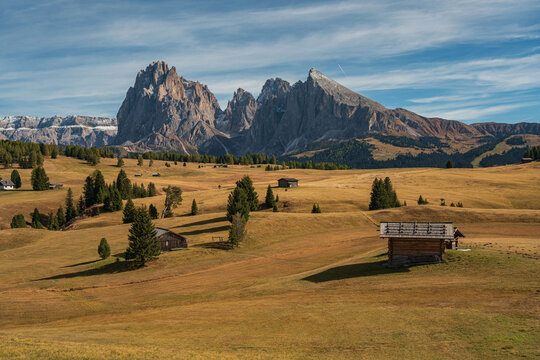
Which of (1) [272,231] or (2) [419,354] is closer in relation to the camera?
(2) [419,354]

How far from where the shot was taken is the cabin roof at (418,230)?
46.0 meters

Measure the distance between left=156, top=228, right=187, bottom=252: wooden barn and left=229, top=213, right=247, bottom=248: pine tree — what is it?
9.02m

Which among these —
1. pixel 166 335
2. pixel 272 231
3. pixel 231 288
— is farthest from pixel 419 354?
pixel 272 231

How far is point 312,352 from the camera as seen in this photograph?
24.2 m

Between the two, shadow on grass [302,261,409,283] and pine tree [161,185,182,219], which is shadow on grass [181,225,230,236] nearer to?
pine tree [161,185,182,219]

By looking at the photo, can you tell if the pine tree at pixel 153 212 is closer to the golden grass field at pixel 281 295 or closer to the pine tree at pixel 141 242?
the golden grass field at pixel 281 295

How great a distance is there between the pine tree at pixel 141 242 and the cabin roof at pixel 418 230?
37.3 meters

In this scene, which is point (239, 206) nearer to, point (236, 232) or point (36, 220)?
point (236, 232)

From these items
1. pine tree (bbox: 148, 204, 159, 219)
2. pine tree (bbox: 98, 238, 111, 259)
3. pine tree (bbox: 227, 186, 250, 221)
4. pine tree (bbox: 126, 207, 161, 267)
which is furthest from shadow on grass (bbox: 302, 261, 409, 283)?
pine tree (bbox: 148, 204, 159, 219)

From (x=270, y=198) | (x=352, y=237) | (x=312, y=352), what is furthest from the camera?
(x=270, y=198)

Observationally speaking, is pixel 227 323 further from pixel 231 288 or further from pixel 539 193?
pixel 539 193

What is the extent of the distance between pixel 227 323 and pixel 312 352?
Answer: 10.00 m

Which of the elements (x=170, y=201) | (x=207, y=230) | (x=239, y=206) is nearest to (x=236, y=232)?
(x=239, y=206)

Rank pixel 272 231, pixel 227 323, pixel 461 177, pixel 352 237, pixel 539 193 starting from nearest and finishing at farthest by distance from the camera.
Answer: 1. pixel 227 323
2. pixel 352 237
3. pixel 272 231
4. pixel 539 193
5. pixel 461 177
